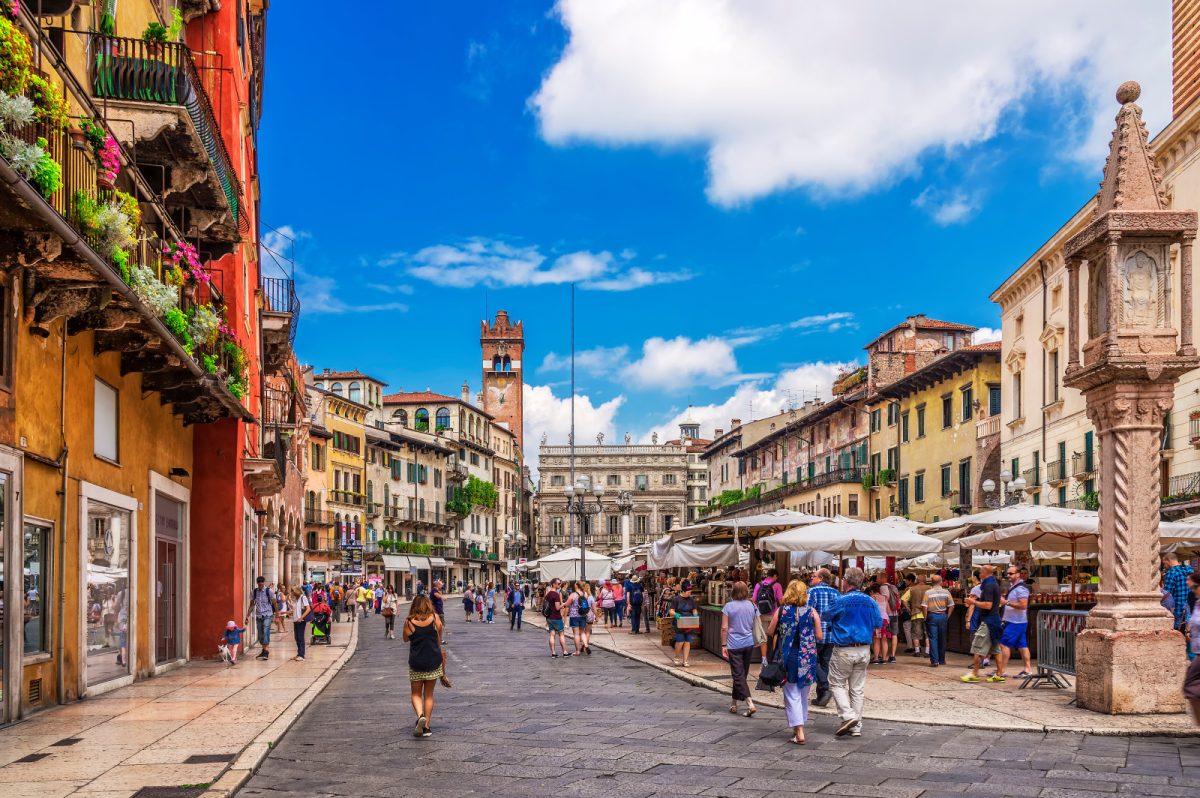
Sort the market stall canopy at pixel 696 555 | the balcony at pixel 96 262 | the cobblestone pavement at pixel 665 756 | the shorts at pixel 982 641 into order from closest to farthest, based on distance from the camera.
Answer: the cobblestone pavement at pixel 665 756 → the balcony at pixel 96 262 → the shorts at pixel 982 641 → the market stall canopy at pixel 696 555

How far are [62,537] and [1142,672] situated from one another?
12.2 meters

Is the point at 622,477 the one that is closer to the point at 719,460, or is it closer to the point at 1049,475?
the point at 719,460

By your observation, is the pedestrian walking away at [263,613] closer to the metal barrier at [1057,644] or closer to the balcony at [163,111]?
the balcony at [163,111]

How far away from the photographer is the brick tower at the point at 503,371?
413 feet

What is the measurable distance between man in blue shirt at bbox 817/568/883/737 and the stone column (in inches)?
116

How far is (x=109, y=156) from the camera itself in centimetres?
1397

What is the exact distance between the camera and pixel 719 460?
102 metres

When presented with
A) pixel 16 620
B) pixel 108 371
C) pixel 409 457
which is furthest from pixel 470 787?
pixel 409 457

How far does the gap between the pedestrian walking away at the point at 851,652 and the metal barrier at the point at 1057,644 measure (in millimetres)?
3859

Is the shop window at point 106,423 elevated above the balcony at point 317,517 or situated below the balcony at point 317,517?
above

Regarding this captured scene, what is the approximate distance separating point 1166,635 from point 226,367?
1580 centimetres

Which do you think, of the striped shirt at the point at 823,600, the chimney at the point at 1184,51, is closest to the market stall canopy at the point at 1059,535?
the striped shirt at the point at 823,600

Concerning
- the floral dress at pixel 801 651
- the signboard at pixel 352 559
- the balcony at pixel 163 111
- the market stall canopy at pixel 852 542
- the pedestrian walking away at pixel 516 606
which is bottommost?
the signboard at pixel 352 559

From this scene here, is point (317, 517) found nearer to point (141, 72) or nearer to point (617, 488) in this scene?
point (141, 72)
